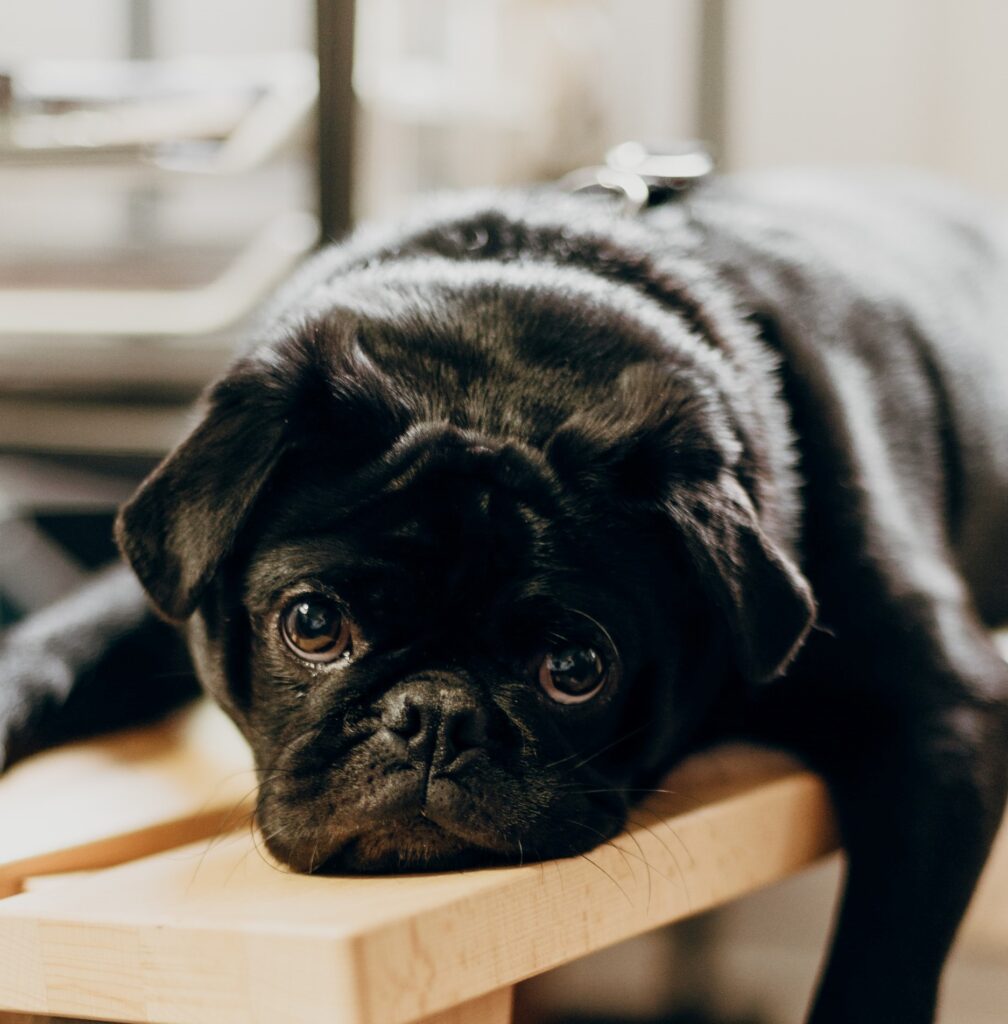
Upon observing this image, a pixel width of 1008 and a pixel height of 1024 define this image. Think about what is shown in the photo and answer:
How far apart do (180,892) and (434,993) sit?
0.24 meters

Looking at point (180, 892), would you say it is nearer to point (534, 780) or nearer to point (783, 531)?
point (534, 780)

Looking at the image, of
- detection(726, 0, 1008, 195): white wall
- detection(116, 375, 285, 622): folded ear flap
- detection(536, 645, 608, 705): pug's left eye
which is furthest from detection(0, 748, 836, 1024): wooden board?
detection(726, 0, 1008, 195): white wall

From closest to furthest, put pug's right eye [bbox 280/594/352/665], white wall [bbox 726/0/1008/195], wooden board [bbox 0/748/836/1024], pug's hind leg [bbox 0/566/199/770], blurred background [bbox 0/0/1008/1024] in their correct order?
wooden board [bbox 0/748/836/1024]
pug's right eye [bbox 280/594/352/665]
pug's hind leg [bbox 0/566/199/770]
blurred background [bbox 0/0/1008/1024]
white wall [bbox 726/0/1008/195]

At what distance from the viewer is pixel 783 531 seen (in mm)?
1288

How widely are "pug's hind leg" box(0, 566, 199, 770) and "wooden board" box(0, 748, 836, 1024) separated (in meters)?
0.33

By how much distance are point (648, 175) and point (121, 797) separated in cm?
110

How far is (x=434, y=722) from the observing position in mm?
1030

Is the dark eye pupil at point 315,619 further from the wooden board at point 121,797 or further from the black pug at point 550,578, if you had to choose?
the wooden board at point 121,797

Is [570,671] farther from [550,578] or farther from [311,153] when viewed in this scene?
[311,153]

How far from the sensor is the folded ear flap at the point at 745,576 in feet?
3.56

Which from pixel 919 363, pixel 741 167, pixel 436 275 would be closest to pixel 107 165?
pixel 436 275

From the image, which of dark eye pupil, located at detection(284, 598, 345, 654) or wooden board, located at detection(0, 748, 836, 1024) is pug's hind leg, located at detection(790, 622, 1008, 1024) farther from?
dark eye pupil, located at detection(284, 598, 345, 654)

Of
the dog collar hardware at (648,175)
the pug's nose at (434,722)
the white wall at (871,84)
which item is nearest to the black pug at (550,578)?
the pug's nose at (434,722)

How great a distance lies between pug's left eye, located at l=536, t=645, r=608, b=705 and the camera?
3.65 ft
